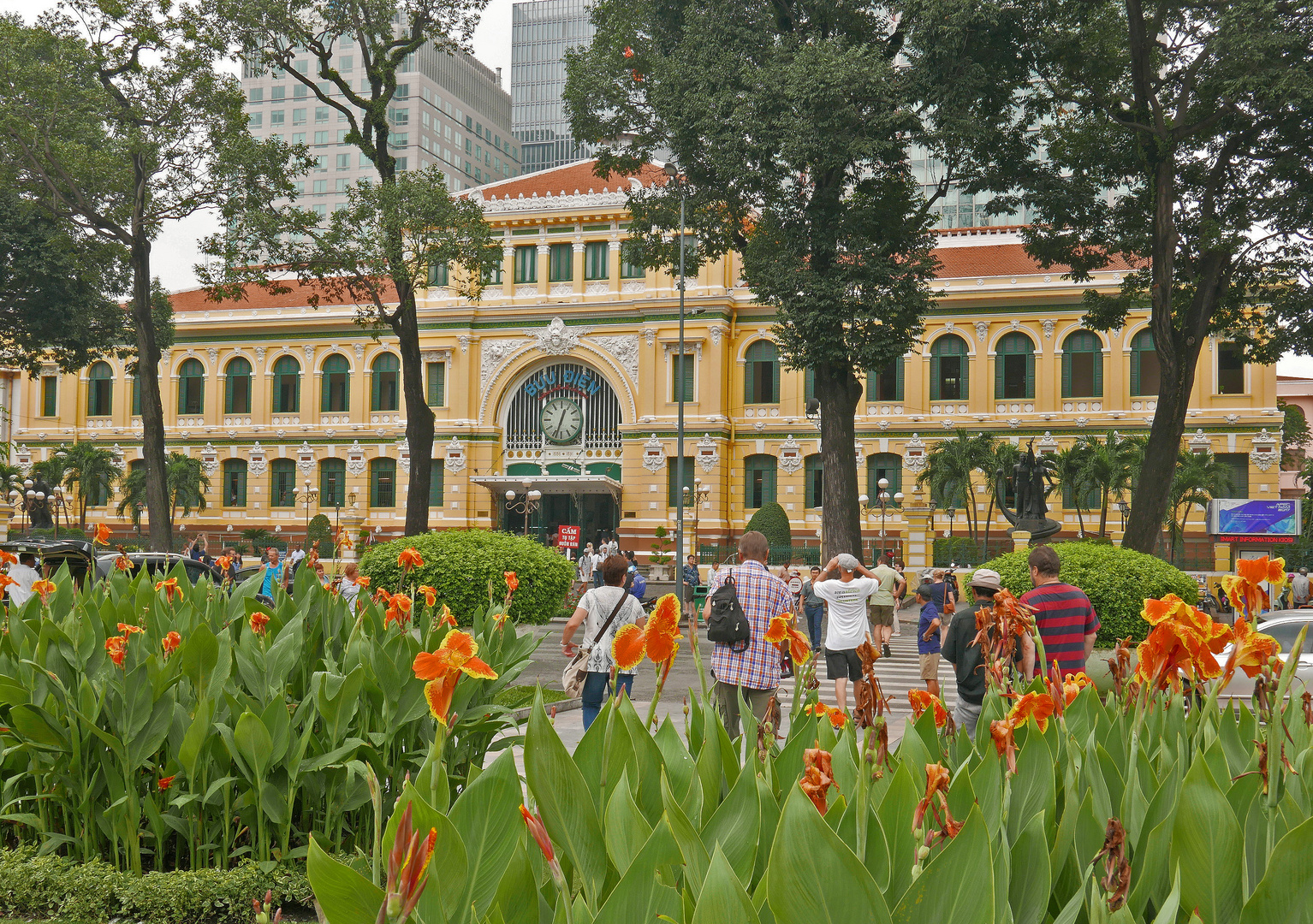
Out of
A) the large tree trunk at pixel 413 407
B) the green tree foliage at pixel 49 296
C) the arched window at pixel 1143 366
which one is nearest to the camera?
the large tree trunk at pixel 413 407

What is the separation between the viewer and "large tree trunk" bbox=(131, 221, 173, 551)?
22.9m

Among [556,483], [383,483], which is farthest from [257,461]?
[556,483]

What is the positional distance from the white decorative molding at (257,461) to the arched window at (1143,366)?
32.5 m

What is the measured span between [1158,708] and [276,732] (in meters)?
3.11

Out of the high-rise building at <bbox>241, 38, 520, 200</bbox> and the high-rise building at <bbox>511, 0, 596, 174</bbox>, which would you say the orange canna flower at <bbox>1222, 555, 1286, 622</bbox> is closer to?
the high-rise building at <bbox>241, 38, 520, 200</bbox>

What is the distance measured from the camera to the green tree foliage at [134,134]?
20391 mm

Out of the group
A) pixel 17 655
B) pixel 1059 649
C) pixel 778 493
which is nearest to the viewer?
pixel 17 655

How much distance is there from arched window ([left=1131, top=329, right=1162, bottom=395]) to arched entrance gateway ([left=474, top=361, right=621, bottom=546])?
17773 millimetres

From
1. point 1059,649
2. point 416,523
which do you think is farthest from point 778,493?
point 1059,649

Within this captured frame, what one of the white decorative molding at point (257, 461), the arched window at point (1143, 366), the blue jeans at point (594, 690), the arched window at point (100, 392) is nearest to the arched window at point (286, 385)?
the white decorative molding at point (257, 461)

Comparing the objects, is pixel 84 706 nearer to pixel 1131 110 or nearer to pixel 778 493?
pixel 1131 110

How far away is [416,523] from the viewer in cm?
2103

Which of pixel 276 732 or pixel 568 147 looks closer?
pixel 276 732

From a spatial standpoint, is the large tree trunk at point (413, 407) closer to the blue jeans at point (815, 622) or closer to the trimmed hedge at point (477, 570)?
the trimmed hedge at point (477, 570)
